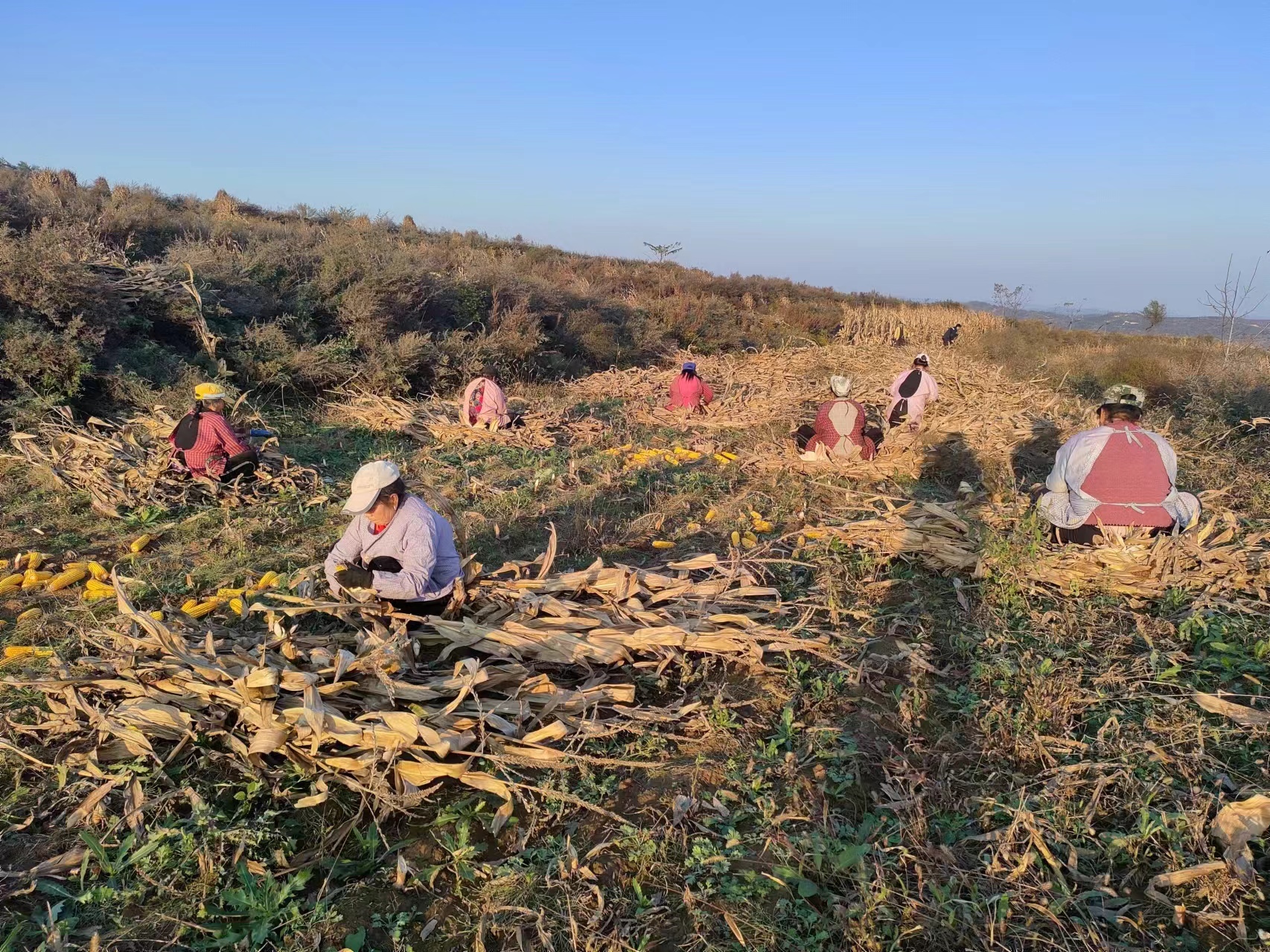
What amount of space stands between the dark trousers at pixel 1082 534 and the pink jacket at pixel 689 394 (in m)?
6.11

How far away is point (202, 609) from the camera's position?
4336 millimetres

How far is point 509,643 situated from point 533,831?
1029mm

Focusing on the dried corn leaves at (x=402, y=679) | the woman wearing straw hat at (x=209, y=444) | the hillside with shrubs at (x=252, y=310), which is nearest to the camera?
the dried corn leaves at (x=402, y=679)

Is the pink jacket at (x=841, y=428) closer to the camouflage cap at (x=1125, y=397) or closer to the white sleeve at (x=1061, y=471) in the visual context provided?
the white sleeve at (x=1061, y=471)

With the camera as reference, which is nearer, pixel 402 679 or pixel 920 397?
pixel 402 679

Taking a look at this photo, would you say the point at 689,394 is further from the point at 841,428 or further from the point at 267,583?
the point at 267,583

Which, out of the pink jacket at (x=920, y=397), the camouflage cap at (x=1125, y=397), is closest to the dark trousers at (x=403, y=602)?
the camouflage cap at (x=1125, y=397)

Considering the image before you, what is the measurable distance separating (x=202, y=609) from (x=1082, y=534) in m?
5.68

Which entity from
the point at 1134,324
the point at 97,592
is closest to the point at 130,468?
the point at 97,592

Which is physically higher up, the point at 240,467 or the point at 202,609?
the point at 240,467

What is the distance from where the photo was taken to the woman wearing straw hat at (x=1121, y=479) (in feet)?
15.8

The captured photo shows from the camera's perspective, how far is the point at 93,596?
15.2ft

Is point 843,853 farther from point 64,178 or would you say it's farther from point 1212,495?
point 64,178

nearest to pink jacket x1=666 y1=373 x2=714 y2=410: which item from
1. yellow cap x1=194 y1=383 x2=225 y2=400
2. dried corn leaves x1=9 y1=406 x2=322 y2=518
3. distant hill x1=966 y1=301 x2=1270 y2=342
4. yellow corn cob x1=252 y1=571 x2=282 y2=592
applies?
dried corn leaves x1=9 y1=406 x2=322 y2=518
